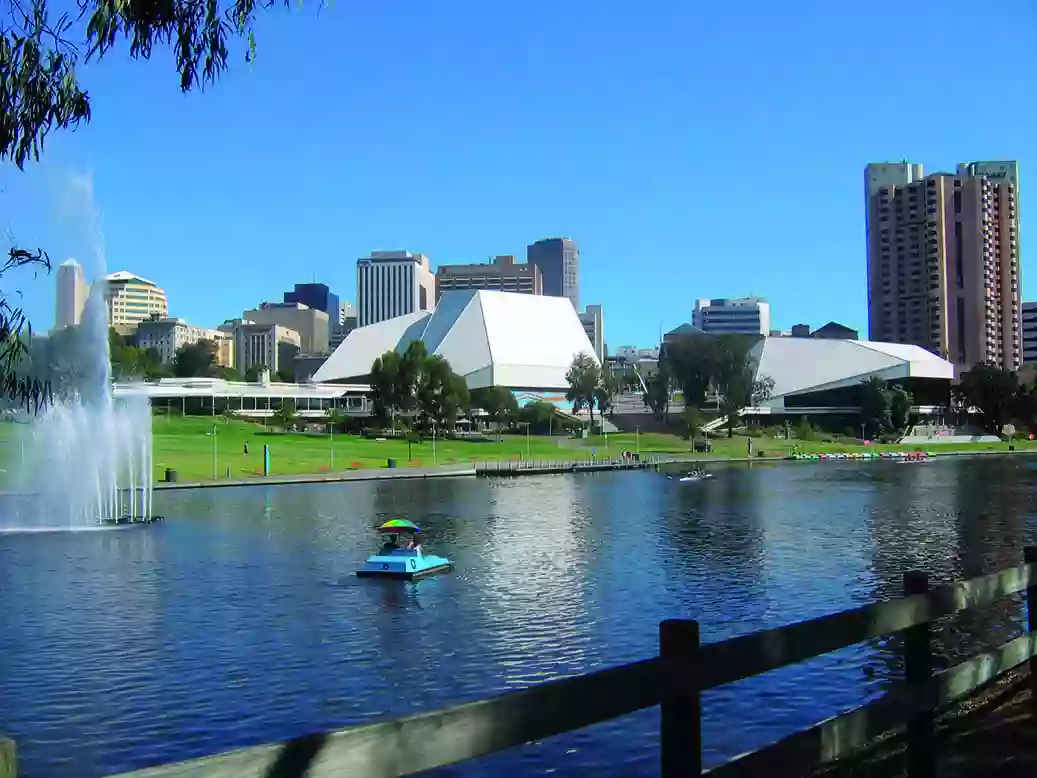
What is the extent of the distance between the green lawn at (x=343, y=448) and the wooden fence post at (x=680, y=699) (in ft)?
229

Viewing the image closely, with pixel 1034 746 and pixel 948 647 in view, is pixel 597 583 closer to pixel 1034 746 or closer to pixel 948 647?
pixel 948 647

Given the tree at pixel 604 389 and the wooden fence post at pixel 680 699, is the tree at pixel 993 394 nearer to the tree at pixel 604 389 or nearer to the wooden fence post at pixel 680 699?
the tree at pixel 604 389

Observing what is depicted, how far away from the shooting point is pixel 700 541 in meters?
36.8

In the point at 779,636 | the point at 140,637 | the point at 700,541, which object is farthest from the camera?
the point at 700,541

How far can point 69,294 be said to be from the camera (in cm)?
3694

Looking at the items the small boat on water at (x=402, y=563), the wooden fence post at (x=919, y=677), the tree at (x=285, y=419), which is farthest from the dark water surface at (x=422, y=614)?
the tree at (x=285, y=419)

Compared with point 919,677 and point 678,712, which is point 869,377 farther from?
point 678,712

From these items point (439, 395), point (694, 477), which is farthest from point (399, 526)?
point (439, 395)

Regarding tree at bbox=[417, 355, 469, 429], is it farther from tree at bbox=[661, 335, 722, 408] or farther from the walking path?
tree at bbox=[661, 335, 722, 408]

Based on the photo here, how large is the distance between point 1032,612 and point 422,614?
15596 millimetres

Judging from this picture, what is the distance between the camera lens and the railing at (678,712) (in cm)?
361

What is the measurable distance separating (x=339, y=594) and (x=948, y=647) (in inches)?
557

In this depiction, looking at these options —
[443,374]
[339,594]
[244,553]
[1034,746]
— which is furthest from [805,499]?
[443,374]

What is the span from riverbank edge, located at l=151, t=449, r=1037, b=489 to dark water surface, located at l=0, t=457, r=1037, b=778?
79.7 feet
